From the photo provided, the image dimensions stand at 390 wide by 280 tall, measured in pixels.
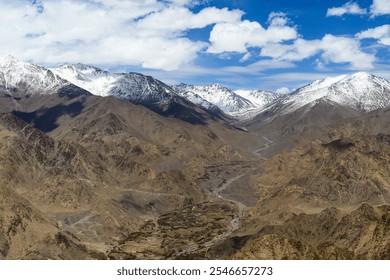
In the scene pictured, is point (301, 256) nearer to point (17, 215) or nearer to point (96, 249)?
point (96, 249)

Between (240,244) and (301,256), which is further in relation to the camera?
(240,244)

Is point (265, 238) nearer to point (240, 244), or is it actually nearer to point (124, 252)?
point (240, 244)

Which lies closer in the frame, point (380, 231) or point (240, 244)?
point (380, 231)
